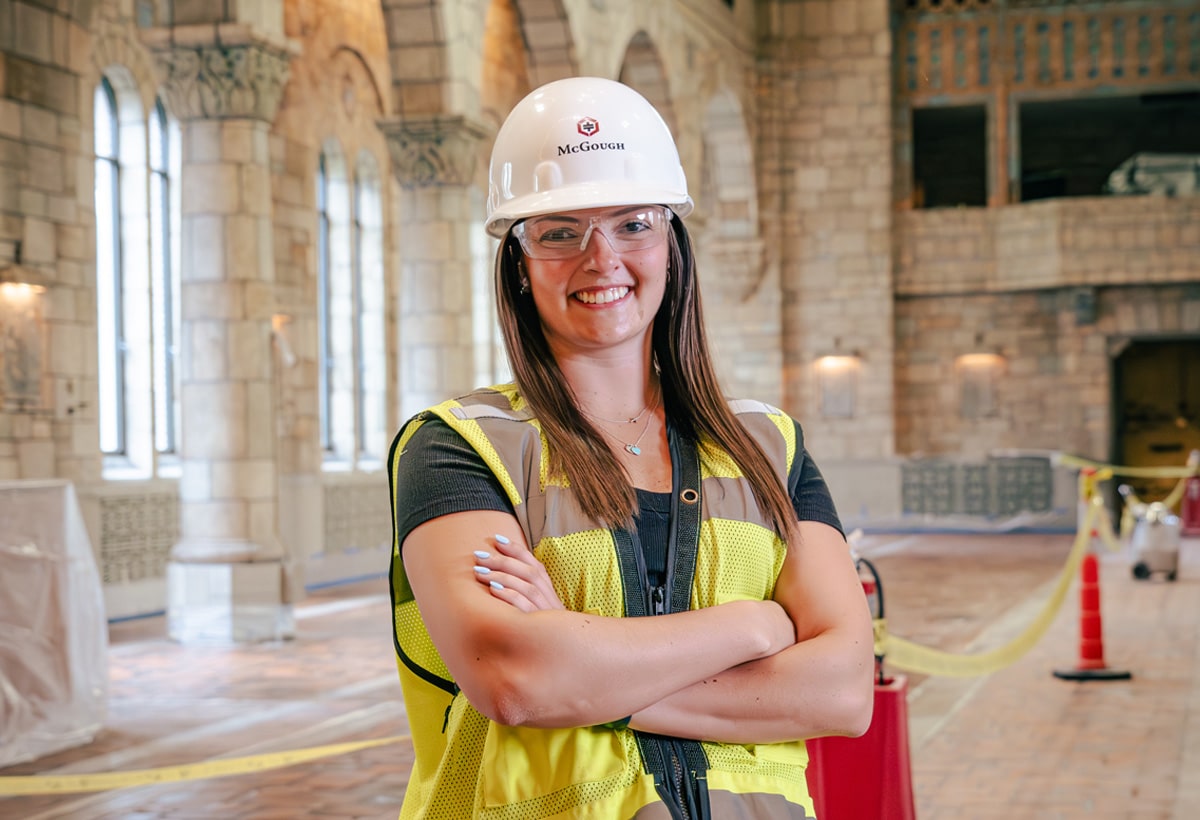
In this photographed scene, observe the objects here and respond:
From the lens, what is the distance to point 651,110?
190 centimetres

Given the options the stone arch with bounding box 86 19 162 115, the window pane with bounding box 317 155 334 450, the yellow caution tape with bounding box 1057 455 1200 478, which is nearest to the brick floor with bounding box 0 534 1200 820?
the yellow caution tape with bounding box 1057 455 1200 478

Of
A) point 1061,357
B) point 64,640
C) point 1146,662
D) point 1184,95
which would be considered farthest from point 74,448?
point 1184,95

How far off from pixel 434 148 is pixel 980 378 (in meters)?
11.7

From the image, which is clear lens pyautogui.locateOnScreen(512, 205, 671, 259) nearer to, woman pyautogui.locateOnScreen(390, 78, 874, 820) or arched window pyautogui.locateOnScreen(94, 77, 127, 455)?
woman pyautogui.locateOnScreen(390, 78, 874, 820)

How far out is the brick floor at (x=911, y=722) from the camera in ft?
18.2

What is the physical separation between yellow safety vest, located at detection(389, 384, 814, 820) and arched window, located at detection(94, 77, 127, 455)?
10538mm

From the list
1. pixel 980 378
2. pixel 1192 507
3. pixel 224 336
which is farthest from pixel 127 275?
pixel 1192 507

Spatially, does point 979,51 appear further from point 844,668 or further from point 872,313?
point 844,668

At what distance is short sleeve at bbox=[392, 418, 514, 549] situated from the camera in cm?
168

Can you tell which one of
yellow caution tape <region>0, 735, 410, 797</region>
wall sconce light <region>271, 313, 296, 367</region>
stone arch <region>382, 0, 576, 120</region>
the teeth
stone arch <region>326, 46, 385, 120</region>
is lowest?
yellow caution tape <region>0, 735, 410, 797</region>

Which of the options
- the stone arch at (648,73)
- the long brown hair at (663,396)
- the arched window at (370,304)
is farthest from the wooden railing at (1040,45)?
the long brown hair at (663,396)

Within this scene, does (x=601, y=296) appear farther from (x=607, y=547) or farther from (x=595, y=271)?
(x=607, y=547)

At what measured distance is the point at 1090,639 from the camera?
27.0 ft

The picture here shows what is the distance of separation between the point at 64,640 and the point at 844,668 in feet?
17.9
